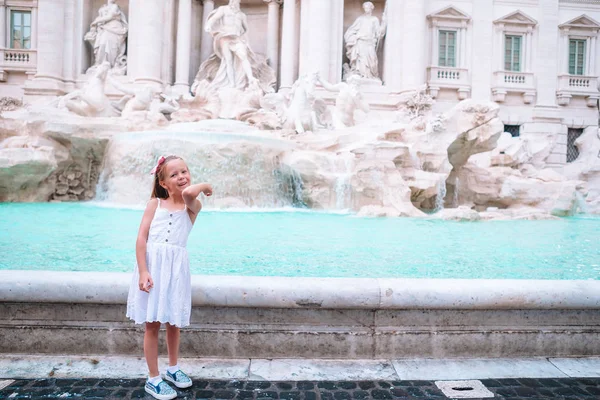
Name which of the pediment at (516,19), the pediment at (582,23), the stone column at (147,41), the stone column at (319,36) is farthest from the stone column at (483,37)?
the stone column at (147,41)

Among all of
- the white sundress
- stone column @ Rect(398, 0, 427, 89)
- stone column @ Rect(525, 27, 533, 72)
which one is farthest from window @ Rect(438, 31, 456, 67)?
the white sundress

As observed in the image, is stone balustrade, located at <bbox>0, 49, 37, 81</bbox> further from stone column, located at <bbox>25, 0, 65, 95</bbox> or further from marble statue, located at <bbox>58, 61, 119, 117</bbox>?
marble statue, located at <bbox>58, 61, 119, 117</bbox>

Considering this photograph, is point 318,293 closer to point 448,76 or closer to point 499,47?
point 448,76

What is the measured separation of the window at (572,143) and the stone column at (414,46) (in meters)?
6.63

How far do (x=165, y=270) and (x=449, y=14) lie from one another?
17773 mm

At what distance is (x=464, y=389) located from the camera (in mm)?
1908

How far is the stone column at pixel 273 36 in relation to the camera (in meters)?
17.0

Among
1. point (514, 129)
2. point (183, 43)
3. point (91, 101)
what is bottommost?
point (91, 101)

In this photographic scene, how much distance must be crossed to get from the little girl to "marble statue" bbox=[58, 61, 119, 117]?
11.3 m

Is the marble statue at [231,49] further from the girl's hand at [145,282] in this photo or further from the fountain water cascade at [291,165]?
the girl's hand at [145,282]

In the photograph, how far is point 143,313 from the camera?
6.17 ft

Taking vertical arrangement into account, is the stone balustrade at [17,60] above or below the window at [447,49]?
below

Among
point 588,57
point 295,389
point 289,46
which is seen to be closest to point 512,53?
point 588,57

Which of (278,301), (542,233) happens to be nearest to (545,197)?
(542,233)
